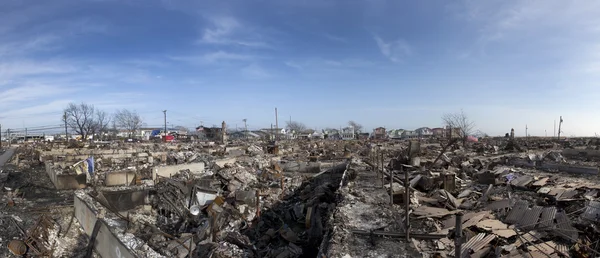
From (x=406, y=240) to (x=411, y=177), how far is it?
671 centimetres

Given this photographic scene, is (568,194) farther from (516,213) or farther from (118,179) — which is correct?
(118,179)

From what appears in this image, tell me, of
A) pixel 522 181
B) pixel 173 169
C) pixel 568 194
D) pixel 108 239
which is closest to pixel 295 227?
pixel 108 239

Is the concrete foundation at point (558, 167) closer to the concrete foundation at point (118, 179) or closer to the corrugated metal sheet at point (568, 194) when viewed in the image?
the corrugated metal sheet at point (568, 194)

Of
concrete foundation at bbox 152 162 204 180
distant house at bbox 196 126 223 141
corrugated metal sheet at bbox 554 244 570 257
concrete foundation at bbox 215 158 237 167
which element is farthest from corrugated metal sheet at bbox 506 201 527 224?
distant house at bbox 196 126 223 141

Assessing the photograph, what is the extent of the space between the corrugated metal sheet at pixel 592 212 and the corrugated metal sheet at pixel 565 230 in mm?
992

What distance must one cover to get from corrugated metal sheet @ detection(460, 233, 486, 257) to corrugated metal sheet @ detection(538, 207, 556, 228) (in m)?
1.59

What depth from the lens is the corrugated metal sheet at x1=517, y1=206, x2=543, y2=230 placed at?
6.95m

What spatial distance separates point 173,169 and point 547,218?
47.6ft

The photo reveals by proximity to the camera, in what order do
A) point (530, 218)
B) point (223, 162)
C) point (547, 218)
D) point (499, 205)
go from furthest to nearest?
A: point (223, 162), point (499, 205), point (530, 218), point (547, 218)

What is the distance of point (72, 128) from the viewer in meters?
64.8

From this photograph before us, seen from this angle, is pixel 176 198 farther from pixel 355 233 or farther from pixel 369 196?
pixel 355 233

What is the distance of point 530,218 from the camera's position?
725 cm

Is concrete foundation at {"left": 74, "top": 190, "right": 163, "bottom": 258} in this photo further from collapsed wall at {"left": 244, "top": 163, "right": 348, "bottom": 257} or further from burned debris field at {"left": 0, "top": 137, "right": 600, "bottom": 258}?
collapsed wall at {"left": 244, "top": 163, "right": 348, "bottom": 257}

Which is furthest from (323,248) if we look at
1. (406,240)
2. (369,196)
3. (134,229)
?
(134,229)
